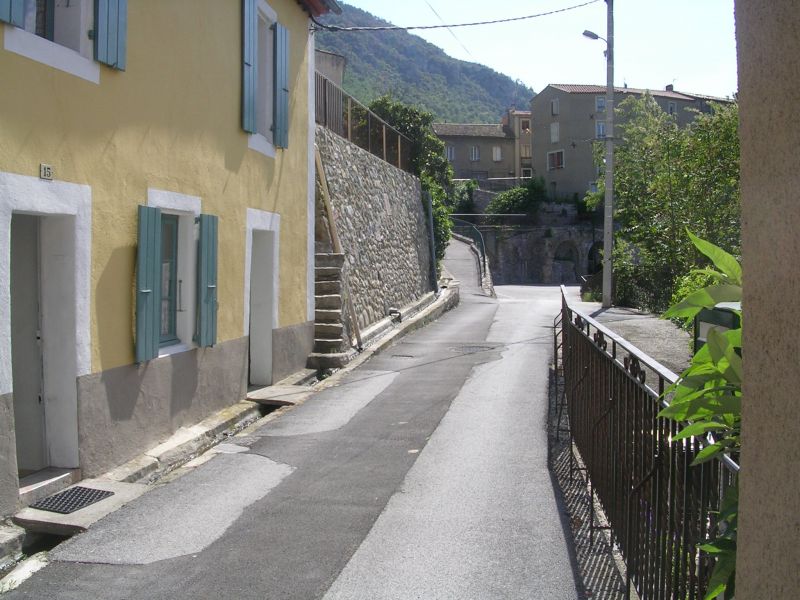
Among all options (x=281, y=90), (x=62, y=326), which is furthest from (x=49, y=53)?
(x=281, y=90)

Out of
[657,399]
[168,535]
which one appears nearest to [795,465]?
[657,399]

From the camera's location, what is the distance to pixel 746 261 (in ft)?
7.07

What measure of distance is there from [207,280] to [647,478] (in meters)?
5.57

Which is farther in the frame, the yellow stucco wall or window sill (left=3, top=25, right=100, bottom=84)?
the yellow stucco wall

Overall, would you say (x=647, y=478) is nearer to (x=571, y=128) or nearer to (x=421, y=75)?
(x=571, y=128)

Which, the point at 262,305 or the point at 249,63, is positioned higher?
the point at 249,63

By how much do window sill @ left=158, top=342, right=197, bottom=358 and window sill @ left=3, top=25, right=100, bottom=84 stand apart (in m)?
2.57

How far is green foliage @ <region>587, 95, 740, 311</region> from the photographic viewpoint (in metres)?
19.9

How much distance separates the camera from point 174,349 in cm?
773

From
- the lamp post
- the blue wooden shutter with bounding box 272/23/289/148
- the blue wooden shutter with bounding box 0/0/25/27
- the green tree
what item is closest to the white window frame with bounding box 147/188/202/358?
the blue wooden shutter with bounding box 272/23/289/148

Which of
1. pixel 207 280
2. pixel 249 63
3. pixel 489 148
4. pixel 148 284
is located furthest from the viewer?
pixel 489 148

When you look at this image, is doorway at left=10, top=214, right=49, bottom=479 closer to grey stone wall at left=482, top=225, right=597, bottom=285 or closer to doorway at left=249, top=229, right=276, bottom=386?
doorway at left=249, top=229, right=276, bottom=386

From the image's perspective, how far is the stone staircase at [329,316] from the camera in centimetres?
1200

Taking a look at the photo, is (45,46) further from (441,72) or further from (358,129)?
(441,72)
